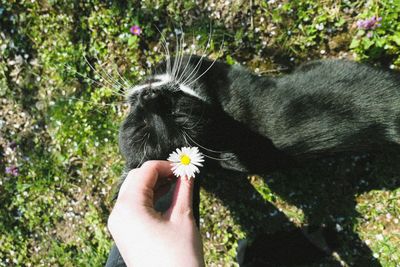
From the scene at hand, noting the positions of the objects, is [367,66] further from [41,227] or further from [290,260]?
[41,227]

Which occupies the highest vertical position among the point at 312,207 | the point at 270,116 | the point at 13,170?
the point at 13,170

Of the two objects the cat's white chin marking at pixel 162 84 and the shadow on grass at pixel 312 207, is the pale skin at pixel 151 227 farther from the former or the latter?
the shadow on grass at pixel 312 207

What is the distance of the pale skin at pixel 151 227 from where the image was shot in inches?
85.7

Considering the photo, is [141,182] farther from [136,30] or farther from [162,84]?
[136,30]

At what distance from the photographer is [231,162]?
324 cm

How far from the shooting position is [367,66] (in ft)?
10.4

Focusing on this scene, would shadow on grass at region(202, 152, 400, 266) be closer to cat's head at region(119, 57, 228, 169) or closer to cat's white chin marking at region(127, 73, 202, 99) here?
cat's head at region(119, 57, 228, 169)

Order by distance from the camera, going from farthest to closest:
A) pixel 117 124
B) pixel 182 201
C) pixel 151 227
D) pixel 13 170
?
pixel 13 170 < pixel 117 124 < pixel 182 201 < pixel 151 227

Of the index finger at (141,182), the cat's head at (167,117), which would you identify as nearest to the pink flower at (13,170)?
the cat's head at (167,117)

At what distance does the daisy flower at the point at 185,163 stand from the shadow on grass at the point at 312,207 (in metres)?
1.17

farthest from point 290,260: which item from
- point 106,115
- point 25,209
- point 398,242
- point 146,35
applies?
point 25,209

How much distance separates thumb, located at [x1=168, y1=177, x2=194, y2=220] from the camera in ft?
7.52

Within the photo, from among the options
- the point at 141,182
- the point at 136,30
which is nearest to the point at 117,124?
the point at 136,30

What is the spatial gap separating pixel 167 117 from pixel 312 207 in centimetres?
185
